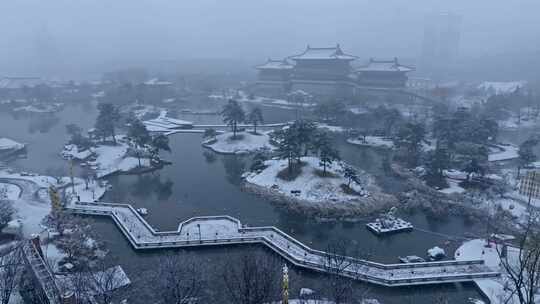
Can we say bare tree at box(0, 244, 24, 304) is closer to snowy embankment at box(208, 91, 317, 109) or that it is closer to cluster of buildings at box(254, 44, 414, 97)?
snowy embankment at box(208, 91, 317, 109)

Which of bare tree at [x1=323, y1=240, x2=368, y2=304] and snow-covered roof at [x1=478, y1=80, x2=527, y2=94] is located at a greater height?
snow-covered roof at [x1=478, y1=80, x2=527, y2=94]

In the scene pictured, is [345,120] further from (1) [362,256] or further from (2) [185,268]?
(2) [185,268]

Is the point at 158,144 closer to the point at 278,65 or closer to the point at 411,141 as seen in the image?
the point at 411,141

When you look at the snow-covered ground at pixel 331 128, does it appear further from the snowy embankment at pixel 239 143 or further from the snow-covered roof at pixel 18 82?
the snow-covered roof at pixel 18 82

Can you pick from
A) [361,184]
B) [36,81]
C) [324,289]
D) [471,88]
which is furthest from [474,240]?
[36,81]

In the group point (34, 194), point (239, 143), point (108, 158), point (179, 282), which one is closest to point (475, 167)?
point (239, 143)

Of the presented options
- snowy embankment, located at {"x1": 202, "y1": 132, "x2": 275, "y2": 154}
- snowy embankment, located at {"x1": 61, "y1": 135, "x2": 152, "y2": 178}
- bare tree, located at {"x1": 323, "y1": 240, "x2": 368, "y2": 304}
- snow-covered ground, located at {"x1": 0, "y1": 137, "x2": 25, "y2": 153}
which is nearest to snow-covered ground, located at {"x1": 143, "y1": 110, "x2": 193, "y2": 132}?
snowy embankment, located at {"x1": 61, "y1": 135, "x2": 152, "y2": 178}
